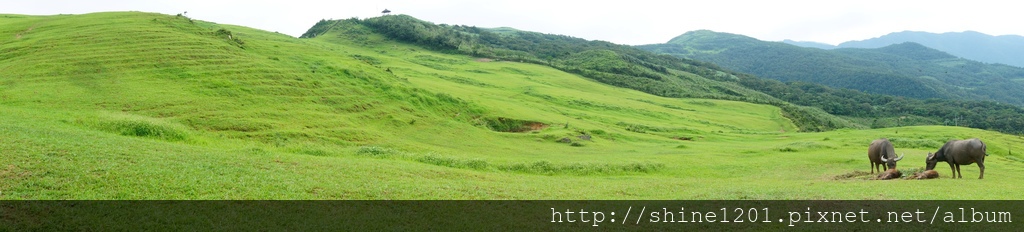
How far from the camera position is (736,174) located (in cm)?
2959

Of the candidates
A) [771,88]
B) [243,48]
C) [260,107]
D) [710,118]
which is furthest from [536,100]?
[771,88]

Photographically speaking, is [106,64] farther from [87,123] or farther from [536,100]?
[536,100]

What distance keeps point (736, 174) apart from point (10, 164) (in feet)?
96.2

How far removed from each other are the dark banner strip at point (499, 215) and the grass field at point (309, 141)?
999 mm

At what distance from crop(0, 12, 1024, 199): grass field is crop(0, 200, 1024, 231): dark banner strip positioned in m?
1.00

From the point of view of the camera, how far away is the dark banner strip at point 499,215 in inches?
514

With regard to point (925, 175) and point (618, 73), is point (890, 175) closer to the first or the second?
point (925, 175)

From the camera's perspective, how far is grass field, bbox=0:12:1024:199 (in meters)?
17.7

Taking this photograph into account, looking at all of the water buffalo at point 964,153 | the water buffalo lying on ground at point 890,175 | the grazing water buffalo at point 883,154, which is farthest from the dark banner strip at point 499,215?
the grazing water buffalo at point 883,154

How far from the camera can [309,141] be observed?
31188 mm

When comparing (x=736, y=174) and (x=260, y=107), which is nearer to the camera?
Result: (x=736, y=174)

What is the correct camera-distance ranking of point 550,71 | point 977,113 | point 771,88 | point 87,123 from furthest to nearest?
point 771,88, point 977,113, point 550,71, point 87,123

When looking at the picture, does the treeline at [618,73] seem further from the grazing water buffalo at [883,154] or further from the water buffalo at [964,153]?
the water buffalo at [964,153]

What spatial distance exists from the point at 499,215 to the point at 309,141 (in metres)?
19.3
